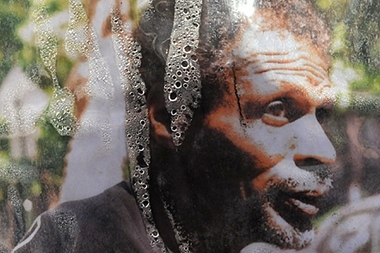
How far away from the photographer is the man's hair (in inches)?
25.0

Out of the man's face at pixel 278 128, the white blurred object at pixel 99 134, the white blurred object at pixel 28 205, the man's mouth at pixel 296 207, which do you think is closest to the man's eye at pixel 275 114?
the man's face at pixel 278 128

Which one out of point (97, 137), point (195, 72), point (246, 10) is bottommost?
point (97, 137)

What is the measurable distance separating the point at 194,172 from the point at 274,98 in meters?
0.21

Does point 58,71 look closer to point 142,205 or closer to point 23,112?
point 23,112

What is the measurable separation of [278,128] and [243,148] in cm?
8

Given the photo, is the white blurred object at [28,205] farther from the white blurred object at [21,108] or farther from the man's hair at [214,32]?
the man's hair at [214,32]

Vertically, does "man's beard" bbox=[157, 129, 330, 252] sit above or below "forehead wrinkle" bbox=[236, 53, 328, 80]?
below

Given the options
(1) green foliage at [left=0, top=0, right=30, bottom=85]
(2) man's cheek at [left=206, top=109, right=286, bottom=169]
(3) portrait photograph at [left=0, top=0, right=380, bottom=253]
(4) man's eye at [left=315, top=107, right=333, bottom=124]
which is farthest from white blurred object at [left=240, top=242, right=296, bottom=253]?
(1) green foliage at [left=0, top=0, right=30, bottom=85]

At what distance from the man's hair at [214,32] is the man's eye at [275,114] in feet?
0.30

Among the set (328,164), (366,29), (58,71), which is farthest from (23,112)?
(366,29)

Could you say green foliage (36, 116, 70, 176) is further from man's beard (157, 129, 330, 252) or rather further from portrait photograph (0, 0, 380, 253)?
man's beard (157, 129, 330, 252)

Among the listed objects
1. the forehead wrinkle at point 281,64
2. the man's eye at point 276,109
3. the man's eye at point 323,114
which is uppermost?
the forehead wrinkle at point 281,64

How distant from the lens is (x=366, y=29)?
2.22ft

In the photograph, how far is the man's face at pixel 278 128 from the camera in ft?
2.05
